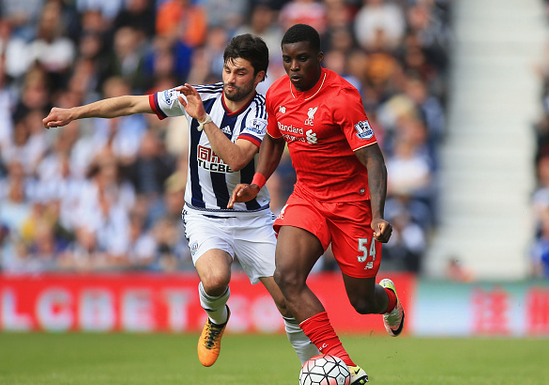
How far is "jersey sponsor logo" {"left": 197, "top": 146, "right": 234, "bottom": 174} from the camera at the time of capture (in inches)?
289

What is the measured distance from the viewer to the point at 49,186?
14797mm

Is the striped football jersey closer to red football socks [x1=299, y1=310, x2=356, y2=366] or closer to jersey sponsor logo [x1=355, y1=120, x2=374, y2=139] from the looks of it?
jersey sponsor logo [x1=355, y1=120, x2=374, y2=139]

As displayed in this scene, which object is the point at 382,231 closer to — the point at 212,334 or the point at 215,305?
the point at 215,305

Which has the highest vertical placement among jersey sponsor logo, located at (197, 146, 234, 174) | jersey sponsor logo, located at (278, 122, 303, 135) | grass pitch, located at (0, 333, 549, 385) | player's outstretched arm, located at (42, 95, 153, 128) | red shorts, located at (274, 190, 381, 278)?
player's outstretched arm, located at (42, 95, 153, 128)

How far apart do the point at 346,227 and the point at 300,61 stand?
1.34 m

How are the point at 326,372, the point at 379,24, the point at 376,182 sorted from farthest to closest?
the point at 379,24 → the point at 376,182 → the point at 326,372

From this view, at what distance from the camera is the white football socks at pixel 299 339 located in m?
7.04

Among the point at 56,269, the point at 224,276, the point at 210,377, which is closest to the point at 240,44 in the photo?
the point at 224,276

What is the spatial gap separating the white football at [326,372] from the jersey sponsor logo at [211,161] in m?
1.99

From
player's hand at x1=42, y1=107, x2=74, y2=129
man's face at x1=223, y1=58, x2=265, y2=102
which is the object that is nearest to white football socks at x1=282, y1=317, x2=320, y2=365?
man's face at x1=223, y1=58, x2=265, y2=102

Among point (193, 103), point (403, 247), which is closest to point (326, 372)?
point (193, 103)

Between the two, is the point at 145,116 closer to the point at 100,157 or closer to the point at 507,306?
the point at 100,157

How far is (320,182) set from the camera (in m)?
6.79

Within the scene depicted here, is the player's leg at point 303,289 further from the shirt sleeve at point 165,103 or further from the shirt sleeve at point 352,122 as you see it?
the shirt sleeve at point 165,103
